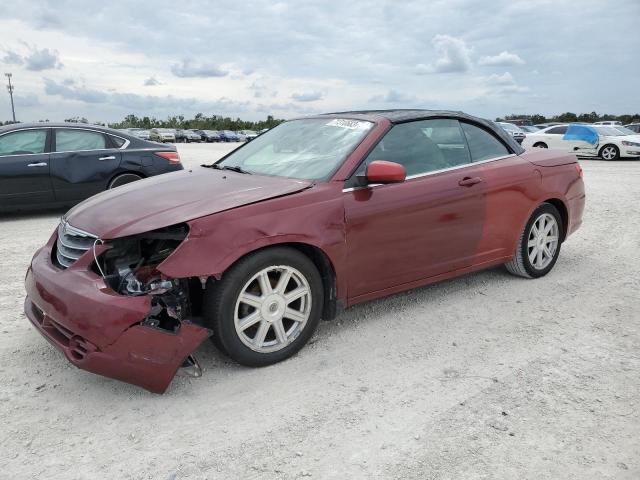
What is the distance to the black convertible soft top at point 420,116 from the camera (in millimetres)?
4126

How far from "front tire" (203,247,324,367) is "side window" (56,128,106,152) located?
230 inches

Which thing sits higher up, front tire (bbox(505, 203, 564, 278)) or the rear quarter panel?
the rear quarter panel

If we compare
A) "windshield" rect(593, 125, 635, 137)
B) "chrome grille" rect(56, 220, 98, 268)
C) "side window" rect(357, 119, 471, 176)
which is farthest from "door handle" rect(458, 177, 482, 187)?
"windshield" rect(593, 125, 635, 137)

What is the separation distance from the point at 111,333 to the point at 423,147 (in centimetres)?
259

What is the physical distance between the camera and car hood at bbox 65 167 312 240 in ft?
9.97

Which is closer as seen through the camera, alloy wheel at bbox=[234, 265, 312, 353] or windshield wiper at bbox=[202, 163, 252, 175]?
alloy wheel at bbox=[234, 265, 312, 353]

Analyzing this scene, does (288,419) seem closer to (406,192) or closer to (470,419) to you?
(470,419)

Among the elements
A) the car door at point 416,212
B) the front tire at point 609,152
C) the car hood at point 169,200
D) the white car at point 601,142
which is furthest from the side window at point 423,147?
the front tire at point 609,152

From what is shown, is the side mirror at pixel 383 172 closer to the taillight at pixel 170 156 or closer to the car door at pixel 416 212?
the car door at pixel 416 212

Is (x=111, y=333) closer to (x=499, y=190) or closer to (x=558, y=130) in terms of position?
(x=499, y=190)

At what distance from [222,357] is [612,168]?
15.8 meters

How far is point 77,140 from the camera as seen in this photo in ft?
25.9

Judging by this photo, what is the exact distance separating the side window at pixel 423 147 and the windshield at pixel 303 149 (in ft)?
0.63

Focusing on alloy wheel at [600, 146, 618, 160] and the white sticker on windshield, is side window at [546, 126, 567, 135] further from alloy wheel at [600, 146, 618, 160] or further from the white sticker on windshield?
the white sticker on windshield
